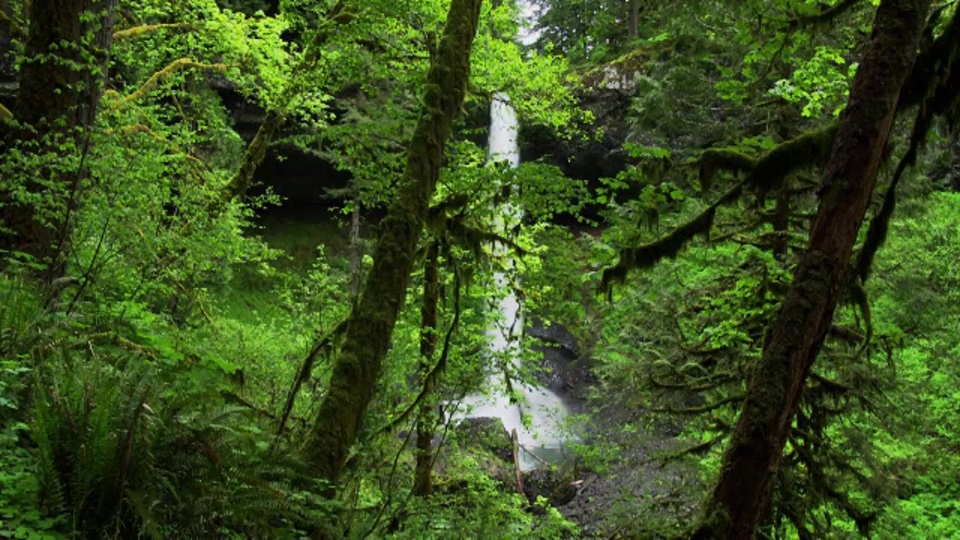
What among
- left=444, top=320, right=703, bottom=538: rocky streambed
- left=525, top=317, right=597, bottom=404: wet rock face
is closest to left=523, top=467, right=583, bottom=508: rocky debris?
left=444, top=320, right=703, bottom=538: rocky streambed

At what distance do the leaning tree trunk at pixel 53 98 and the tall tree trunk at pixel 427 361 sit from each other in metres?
3.64

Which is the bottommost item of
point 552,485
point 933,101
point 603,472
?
point 552,485

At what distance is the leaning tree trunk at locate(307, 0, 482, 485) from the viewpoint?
15.5ft

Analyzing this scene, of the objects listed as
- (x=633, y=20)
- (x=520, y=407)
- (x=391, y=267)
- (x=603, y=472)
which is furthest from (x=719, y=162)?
(x=633, y=20)

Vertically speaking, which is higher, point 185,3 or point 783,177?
point 185,3

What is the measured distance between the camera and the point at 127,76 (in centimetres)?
1398

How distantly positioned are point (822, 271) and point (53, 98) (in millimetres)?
6345

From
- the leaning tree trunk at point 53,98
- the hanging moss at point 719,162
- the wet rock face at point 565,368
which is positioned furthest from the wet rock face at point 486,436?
the wet rock face at point 565,368

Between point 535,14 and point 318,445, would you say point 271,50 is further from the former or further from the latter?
point 535,14

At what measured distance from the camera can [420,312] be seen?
9094 mm

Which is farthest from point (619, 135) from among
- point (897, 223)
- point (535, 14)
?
point (897, 223)

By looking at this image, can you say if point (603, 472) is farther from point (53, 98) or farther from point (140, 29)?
point (140, 29)

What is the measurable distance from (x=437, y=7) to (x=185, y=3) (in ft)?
14.4

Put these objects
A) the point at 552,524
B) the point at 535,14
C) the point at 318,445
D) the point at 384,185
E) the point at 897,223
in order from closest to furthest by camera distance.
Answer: the point at 318,445
the point at 384,185
the point at 552,524
the point at 897,223
the point at 535,14
